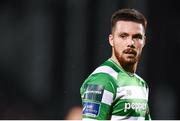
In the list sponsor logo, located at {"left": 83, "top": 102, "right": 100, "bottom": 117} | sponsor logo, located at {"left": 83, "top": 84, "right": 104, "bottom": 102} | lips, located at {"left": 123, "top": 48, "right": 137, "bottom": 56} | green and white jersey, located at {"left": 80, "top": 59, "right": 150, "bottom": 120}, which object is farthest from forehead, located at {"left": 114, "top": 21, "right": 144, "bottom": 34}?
sponsor logo, located at {"left": 83, "top": 102, "right": 100, "bottom": 117}

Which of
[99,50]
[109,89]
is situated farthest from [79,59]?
[109,89]

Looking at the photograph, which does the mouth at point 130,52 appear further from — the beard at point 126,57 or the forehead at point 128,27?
the forehead at point 128,27

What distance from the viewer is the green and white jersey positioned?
17.5 ft

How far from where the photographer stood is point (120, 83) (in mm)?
5500

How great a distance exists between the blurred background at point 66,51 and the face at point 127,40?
6407 mm

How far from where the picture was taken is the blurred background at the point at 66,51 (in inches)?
492

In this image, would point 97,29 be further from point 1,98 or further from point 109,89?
point 109,89

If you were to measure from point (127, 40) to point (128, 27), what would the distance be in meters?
0.11

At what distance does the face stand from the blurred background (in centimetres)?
641

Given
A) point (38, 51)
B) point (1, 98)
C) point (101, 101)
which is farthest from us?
point (38, 51)

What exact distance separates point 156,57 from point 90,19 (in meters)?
1.42

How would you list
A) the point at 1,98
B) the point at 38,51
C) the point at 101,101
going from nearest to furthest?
the point at 101,101
the point at 1,98
the point at 38,51

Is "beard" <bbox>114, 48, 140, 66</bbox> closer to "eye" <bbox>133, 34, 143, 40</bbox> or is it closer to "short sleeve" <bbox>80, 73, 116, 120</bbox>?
"eye" <bbox>133, 34, 143, 40</bbox>

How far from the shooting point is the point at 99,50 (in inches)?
488
